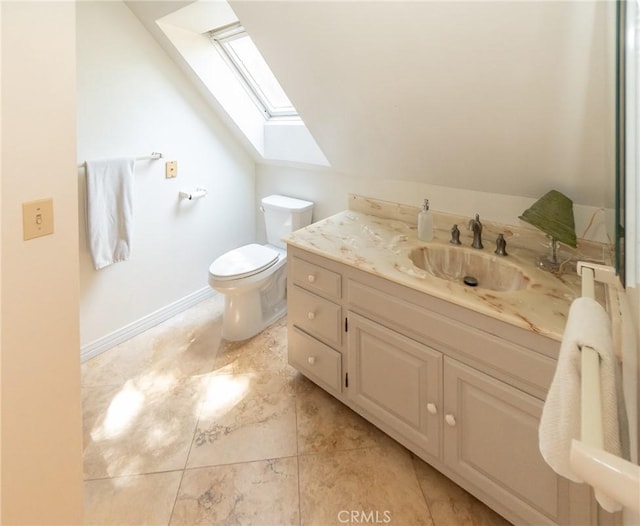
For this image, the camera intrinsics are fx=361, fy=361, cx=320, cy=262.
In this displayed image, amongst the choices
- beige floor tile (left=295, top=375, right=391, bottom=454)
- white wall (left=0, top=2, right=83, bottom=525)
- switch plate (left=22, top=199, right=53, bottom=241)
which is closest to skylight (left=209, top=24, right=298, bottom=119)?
white wall (left=0, top=2, right=83, bottom=525)

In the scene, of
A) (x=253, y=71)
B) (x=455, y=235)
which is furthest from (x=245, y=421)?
(x=253, y=71)

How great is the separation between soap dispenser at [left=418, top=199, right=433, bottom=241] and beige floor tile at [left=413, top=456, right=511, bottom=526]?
104 centimetres

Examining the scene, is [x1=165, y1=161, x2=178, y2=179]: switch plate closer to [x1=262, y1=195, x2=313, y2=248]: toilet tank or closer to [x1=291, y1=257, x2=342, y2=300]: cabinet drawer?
[x1=262, y1=195, x2=313, y2=248]: toilet tank

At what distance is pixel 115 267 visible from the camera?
2229 millimetres

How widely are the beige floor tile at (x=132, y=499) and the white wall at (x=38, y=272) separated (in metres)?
0.24

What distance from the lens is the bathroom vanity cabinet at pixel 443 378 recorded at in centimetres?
111

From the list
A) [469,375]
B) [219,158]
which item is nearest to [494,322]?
[469,375]

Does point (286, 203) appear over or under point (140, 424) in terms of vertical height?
over

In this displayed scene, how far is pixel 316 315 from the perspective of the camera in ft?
5.73

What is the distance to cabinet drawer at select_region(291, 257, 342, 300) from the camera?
1616mm

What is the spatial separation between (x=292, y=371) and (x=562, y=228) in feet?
4.90

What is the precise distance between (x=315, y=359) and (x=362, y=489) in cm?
59

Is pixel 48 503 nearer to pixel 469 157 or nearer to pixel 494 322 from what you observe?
pixel 494 322

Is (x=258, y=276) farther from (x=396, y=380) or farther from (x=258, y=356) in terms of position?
(x=396, y=380)
